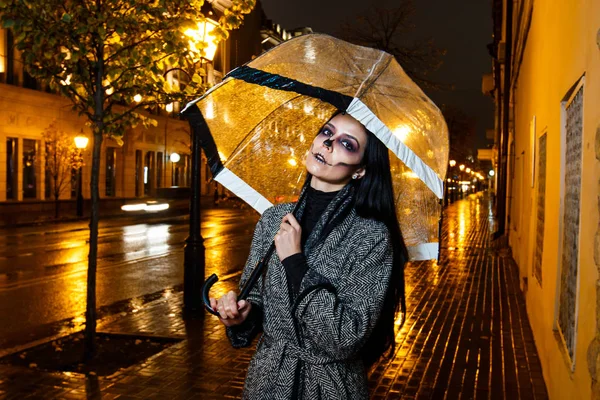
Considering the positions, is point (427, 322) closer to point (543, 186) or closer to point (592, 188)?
point (543, 186)

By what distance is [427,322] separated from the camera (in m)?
8.71

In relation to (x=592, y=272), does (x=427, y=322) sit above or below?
below

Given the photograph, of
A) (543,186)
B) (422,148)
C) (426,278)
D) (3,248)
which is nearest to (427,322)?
(543,186)

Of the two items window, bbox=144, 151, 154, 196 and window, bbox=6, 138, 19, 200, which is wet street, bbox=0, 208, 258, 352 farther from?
window, bbox=144, 151, 154, 196

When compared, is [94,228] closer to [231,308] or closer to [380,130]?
[231,308]

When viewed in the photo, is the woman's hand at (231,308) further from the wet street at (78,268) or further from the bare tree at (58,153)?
the bare tree at (58,153)

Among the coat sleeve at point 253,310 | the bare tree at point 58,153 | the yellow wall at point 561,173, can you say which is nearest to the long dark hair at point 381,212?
the coat sleeve at point 253,310

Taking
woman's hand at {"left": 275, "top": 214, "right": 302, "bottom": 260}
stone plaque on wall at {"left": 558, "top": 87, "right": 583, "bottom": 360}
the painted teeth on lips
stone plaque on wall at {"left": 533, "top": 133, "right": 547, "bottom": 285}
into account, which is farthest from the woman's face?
stone plaque on wall at {"left": 533, "top": 133, "right": 547, "bottom": 285}

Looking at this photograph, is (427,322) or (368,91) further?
(427,322)

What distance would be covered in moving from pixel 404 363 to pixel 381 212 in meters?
4.33

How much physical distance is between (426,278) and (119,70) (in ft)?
25.0

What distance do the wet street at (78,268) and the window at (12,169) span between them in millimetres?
7541

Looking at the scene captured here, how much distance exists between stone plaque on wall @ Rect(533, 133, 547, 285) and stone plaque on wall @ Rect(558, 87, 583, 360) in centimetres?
189

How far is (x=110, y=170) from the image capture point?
40.5 metres
